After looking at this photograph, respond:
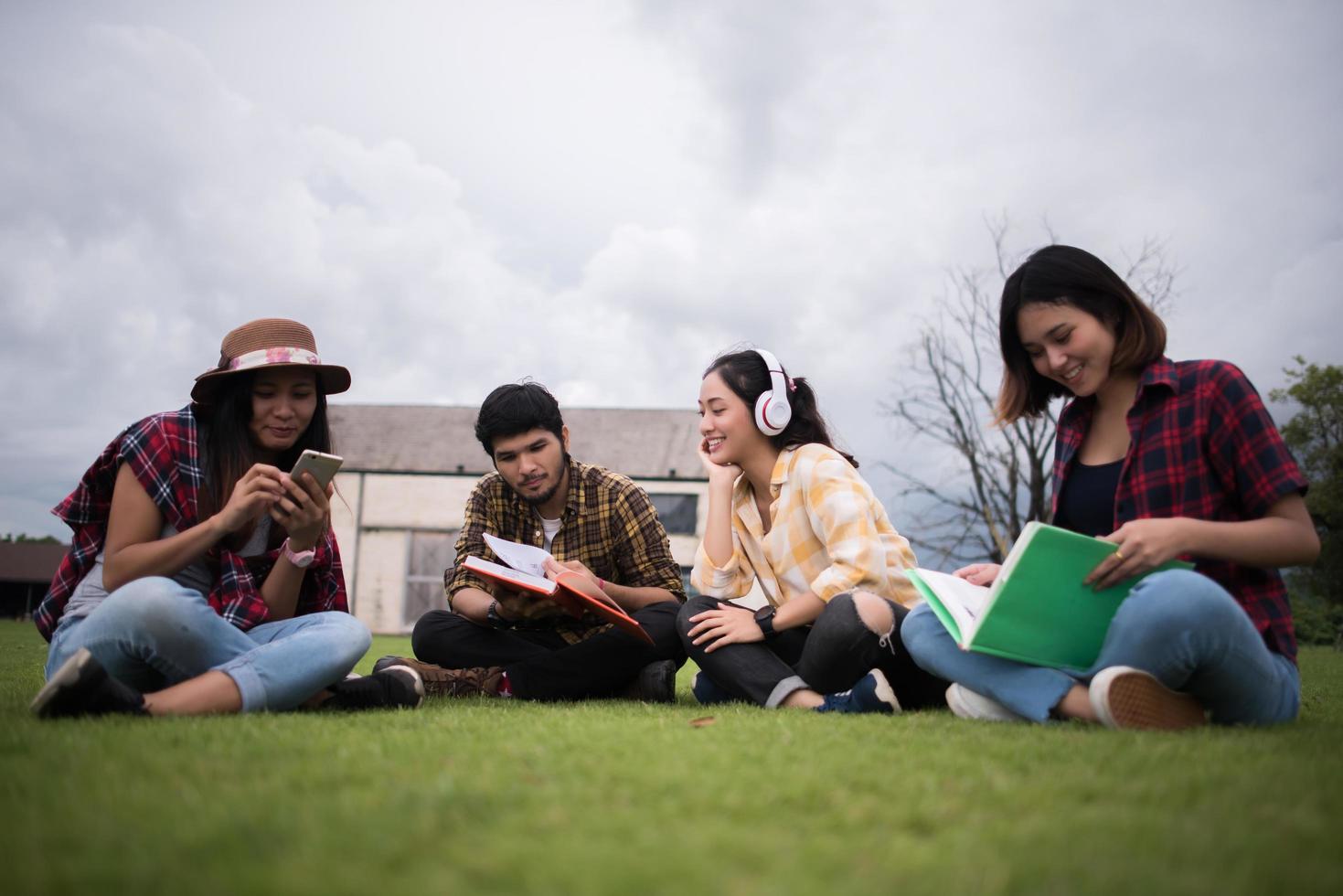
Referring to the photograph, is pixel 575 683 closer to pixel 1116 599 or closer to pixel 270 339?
pixel 270 339

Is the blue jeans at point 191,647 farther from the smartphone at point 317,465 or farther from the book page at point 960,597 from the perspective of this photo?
the book page at point 960,597

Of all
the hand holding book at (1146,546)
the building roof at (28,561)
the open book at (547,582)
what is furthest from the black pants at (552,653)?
the building roof at (28,561)

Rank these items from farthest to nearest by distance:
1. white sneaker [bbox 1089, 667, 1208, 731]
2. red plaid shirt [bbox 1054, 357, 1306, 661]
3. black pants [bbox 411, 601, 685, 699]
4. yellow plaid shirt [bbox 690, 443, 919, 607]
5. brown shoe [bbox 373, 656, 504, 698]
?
1. brown shoe [bbox 373, 656, 504, 698]
2. black pants [bbox 411, 601, 685, 699]
3. yellow plaid shirt [bbox 690, 443, 919, 607]
4. red plaid shirt [bbox 1054, 357, 1306, 661]
5. white sneaker [bbox 1089, 667, 1208, 731]

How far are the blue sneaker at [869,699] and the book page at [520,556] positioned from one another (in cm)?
139

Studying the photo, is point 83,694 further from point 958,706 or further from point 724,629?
point 958,706

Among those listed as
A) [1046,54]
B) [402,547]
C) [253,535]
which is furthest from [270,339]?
[402,547]

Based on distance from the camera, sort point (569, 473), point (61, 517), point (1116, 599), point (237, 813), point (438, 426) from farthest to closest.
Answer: point (438, 426) < point (569, 473) < point (61, 517) < point (1116, 599) < point (237, 813)

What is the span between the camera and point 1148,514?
288cm

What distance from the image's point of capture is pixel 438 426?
2806 cm

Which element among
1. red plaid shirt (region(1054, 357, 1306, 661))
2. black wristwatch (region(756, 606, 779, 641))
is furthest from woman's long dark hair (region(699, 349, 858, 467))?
red plaid shirt (region(1054, 357, 1306, 661))

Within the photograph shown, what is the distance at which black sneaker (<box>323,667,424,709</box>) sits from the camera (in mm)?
3418

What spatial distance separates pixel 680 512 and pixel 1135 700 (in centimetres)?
2349

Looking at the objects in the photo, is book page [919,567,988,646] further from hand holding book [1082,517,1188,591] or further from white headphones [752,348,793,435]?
white headphones [752,348,793,435]

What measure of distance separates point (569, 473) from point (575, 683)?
1.12m
